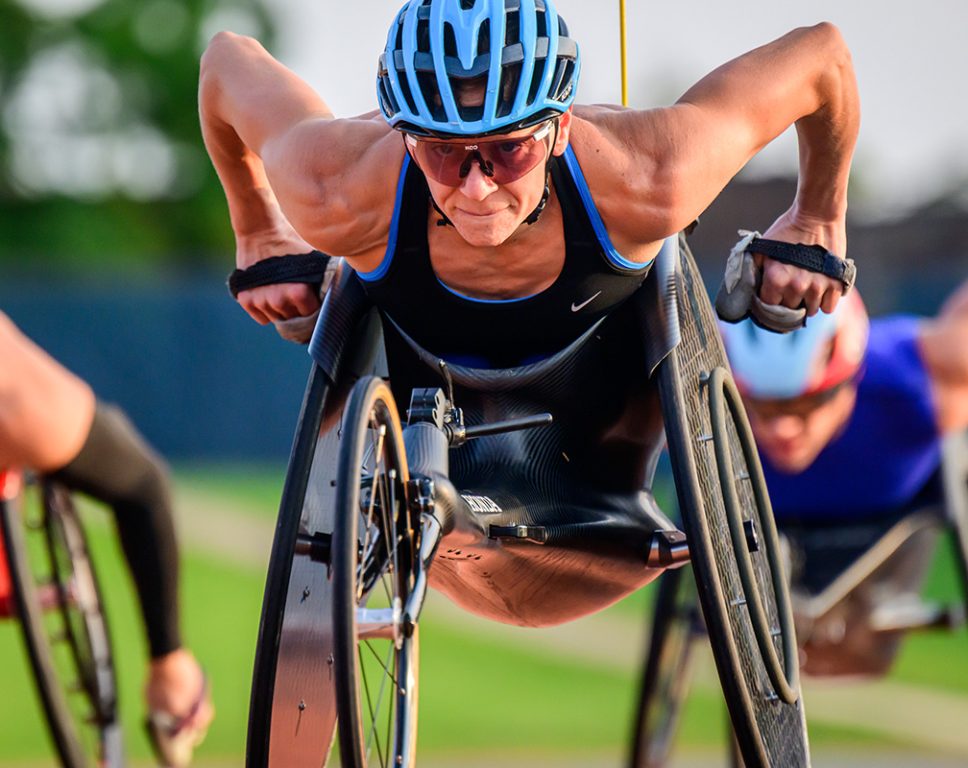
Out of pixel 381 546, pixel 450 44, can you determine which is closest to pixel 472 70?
pixel 450 44

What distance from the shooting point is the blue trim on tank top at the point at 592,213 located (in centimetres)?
374

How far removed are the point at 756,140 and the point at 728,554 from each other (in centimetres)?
98

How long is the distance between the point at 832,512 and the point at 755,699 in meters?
3.52

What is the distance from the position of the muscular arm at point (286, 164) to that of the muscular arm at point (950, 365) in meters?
3.72

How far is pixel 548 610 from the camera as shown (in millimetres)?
4516

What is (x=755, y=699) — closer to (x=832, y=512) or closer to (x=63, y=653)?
(x=832, y=512)

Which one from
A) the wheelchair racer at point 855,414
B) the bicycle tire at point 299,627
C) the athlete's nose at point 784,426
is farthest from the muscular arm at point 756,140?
the athlete's nose at point 784,426

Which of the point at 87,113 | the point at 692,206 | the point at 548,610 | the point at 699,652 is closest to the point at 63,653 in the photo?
the point at 699,652

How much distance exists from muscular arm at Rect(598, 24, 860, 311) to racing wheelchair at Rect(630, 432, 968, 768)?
250 centimetres

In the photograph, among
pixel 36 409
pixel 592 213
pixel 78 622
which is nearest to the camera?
pixel 592 213

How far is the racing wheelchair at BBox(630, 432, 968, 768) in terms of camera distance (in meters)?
6.78

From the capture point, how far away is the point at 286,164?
154 inches

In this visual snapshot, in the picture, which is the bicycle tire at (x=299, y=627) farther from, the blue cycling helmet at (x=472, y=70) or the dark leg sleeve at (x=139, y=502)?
the dark leg sleeve at (x=139, y=502)

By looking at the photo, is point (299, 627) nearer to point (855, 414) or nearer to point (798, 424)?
point (798, 424)
